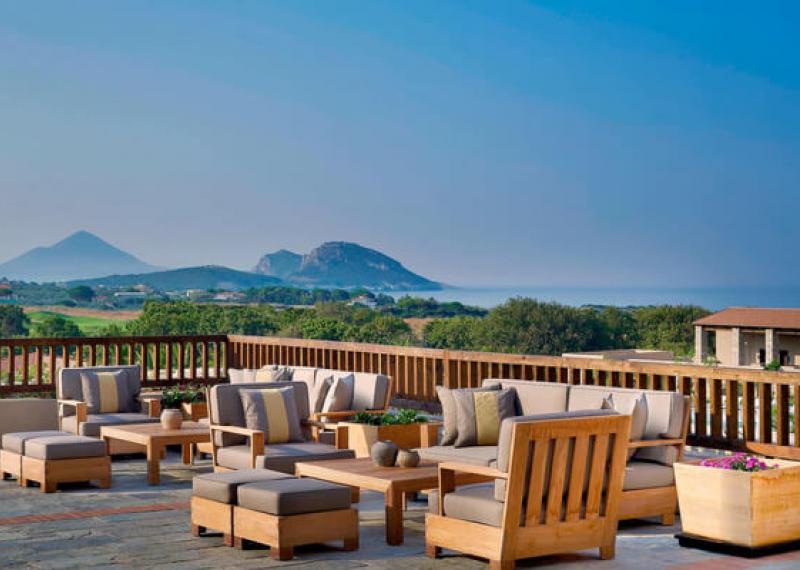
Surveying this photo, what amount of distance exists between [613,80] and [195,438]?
61.9m

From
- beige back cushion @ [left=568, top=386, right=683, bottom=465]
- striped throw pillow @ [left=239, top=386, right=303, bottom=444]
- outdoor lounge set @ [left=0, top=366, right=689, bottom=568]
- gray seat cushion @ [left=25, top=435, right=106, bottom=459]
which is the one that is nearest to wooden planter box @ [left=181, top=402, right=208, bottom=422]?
outdoor lounge set @ [left=0, top=366, right=689, bottom=568]

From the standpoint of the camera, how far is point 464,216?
211ft

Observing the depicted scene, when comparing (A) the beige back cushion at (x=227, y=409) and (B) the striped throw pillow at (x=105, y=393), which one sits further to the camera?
(B) the striped throw pillow at (x=105, y=393)

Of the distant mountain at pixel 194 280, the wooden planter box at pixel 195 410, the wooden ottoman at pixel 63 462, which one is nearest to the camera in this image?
the wooden ottoman at pixel 63 462

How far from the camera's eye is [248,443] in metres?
9.08

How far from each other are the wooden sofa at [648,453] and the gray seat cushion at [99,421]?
361cm

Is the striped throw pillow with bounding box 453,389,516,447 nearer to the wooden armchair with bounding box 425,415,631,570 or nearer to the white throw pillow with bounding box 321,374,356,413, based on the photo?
the wooden armchair with bounding box 425,415,631,570

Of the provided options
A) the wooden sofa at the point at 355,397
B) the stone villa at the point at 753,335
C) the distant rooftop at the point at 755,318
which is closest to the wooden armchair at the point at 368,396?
the wooden sofa at the point at 355,397

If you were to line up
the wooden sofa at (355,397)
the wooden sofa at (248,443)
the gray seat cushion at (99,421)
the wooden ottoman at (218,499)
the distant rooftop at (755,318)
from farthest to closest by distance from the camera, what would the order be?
the distant rooftop at (755,318) < the gray seat cushion at (99,421) < the wooden sofa at (355,397) < the wooden sofa at (248,443) < the wooden ottoman at (218,499)

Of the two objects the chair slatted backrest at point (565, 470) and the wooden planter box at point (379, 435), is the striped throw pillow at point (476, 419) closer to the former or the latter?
the wooden planter box at point (379, 435)

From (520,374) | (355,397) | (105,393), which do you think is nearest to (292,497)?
(355,397)

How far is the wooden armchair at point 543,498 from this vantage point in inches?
248

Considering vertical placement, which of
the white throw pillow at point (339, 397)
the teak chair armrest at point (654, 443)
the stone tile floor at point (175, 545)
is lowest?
the stone tile floor at point (175, 545)

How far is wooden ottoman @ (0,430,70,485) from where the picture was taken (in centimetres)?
942
